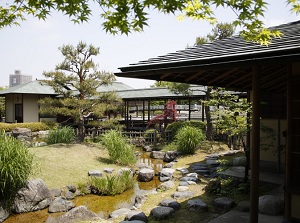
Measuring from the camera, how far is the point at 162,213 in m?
4.94

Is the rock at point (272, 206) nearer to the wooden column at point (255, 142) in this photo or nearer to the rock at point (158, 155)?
the wooden column at point (255, 142)

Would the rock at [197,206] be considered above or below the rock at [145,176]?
above

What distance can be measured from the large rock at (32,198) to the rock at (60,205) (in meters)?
0.22

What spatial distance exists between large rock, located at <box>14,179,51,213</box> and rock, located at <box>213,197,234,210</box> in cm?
390

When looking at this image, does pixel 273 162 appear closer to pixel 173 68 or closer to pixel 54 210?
pixel 173 68

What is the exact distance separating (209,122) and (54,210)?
9.43 metres

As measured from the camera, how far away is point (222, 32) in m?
14.2

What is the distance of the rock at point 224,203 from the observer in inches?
203

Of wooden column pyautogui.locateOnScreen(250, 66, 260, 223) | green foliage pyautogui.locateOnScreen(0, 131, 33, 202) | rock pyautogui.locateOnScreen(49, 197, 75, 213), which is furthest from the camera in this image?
rock pyautogui.locateOnScreen(49, 197, 75, 213)

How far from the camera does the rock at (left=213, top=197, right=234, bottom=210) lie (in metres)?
5.15

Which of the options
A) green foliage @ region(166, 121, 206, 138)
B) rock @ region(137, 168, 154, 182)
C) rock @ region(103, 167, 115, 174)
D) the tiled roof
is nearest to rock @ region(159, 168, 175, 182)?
rock @ region(137, 168, 154, 182)

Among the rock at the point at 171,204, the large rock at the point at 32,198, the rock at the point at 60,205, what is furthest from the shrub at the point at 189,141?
the large rock at the point at 32,198

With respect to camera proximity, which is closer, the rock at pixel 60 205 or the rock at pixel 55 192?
the rock at pixel 60 205

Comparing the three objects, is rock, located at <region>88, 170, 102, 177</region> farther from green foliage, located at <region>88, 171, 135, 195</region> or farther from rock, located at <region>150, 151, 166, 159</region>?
rock, located at <region>150, 151, 166, 159</region>
